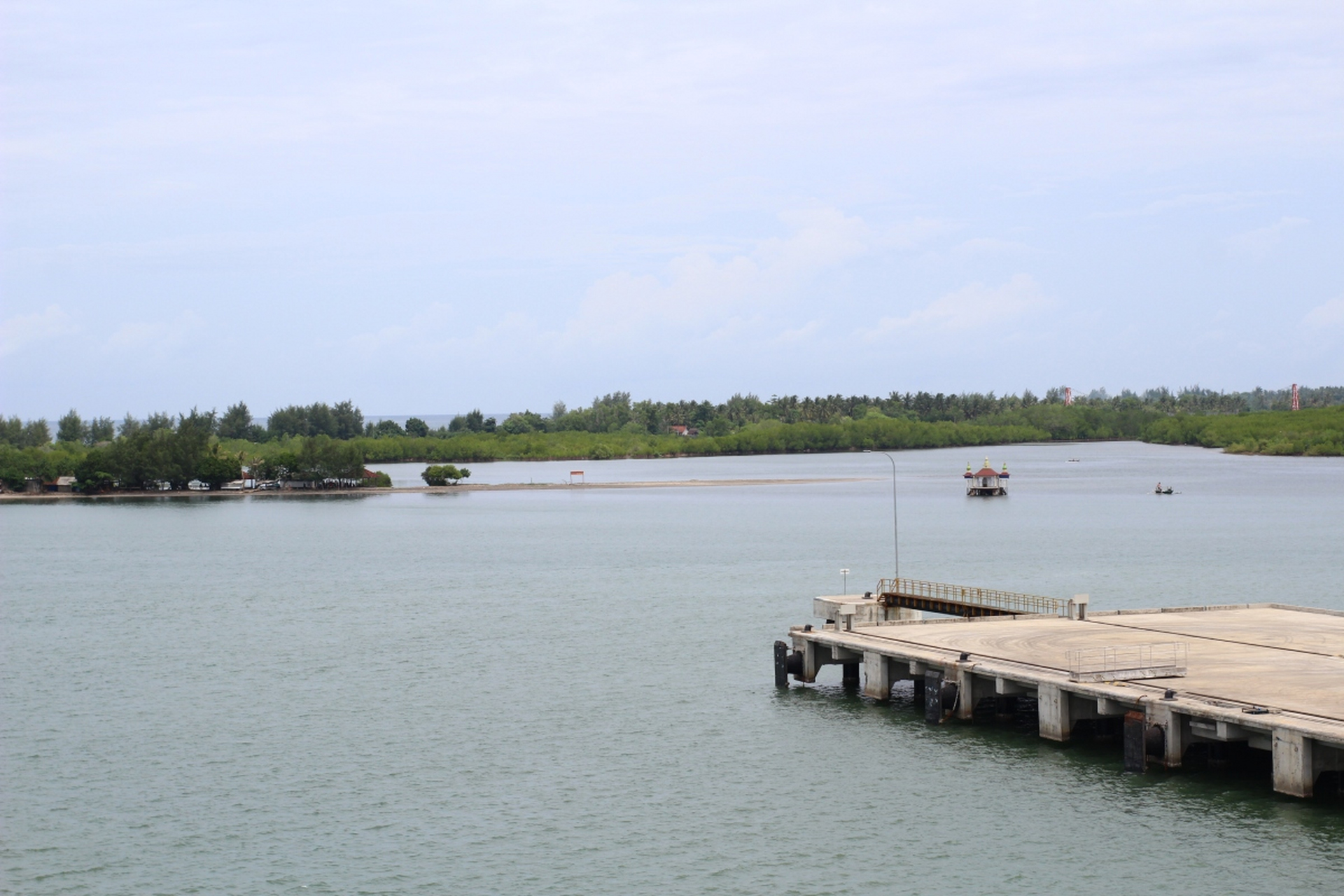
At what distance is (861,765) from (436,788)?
10.8 m

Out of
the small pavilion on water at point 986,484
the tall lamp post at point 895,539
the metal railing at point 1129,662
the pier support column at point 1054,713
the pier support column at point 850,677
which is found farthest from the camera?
the small pavilion on water at point 986,484

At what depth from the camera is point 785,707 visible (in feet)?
144

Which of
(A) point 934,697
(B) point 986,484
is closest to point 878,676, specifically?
(A) point 934,697

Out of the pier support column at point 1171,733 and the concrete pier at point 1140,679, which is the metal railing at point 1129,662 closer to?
the concrete pier at point 1140,679

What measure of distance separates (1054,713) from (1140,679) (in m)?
2.36

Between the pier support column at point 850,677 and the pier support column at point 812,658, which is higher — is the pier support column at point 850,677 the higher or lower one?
the lower one

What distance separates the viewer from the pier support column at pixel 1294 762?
30.9 meters

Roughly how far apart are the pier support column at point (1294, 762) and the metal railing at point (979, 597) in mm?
18189

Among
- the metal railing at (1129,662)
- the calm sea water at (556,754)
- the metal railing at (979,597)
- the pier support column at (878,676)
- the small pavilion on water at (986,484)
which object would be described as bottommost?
the calm sea water at (556,754)

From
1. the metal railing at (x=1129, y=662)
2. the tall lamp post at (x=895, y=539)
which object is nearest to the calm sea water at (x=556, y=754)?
the tall lamp post at (x=895, y=539)

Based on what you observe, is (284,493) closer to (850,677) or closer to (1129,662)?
(850,677)

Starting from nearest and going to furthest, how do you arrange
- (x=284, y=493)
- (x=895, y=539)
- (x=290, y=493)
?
(x=895, y=539)
(x=290, y=493)
(x=284, y=493)

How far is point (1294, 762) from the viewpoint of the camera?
31188 millimetres

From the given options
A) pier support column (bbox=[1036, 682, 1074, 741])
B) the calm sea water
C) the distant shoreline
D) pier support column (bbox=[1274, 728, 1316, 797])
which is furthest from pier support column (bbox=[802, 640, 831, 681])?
the distant shoreline
